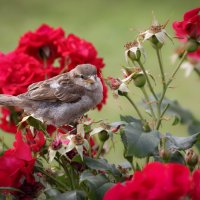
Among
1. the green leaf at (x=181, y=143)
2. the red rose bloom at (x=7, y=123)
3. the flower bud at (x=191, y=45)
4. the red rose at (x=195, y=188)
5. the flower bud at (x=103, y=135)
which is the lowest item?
the red rose at (x=195, y=188)

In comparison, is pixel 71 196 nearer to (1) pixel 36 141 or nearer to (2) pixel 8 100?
(1) pixel 36 141

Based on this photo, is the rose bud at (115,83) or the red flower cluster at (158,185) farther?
the rose bud at (115,83)

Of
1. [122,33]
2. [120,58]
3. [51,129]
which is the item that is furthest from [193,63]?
[122,33]

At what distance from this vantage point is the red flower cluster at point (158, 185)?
941mm

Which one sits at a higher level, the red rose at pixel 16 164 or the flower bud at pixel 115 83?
the flower bud at pixel 115 83

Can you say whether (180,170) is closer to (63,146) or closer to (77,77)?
(63,146)

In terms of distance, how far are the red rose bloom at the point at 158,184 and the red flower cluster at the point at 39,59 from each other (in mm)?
867

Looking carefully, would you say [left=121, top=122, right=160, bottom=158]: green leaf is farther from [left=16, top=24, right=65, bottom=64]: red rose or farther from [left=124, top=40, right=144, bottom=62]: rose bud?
[left=16, top=24, right=65, bottom=64]: red rose

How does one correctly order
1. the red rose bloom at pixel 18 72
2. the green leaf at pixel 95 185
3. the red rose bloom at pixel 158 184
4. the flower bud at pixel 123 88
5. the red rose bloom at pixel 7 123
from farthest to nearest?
the red rose bloom at pixel 7 123
the red rose bloom at pixel 18 72
the flower bud at pixel 123 88
the green leaf at pixel 95 185
the red rose bloom at pixel 158 184

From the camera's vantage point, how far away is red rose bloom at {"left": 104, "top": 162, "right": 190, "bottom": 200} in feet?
3.09

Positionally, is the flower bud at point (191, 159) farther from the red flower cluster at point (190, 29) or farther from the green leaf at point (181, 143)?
the red flower cluster at point (190, 29)

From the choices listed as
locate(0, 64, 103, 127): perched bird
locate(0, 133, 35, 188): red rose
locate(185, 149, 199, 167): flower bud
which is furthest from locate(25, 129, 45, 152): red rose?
locate(0, 64, 103, 127): perched bird

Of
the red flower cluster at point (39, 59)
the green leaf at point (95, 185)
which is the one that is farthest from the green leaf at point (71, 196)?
the red flower cluster at point (39, 59)

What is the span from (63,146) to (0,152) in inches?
6.1
